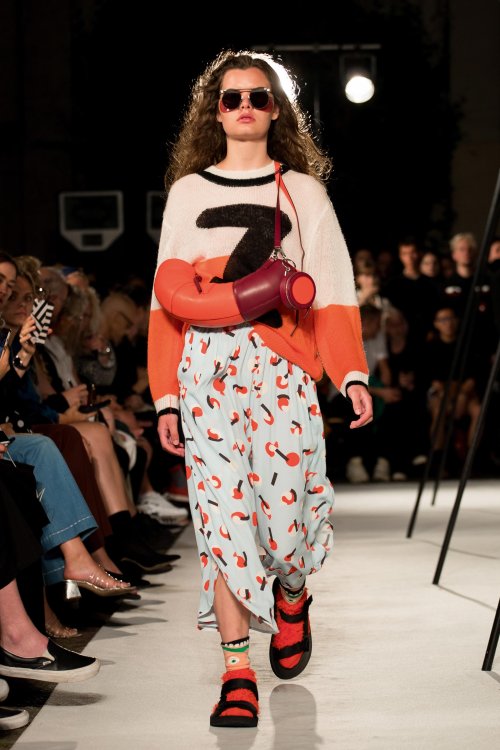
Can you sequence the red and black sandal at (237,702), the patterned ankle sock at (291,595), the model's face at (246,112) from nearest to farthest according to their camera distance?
the red and black sandal at (237,702) → the model's face at (246,112) → the patterned ankle sock at (291,595)

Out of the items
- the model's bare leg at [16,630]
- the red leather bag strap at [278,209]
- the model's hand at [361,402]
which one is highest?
the red leather bag strap at [278,209]

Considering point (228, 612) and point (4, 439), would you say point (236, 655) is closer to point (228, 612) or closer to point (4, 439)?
point (228, 612)

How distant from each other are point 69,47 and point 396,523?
407 inches

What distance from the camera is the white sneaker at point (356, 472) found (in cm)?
979

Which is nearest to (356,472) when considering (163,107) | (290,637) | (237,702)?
(290,637)

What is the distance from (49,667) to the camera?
11.2 ft

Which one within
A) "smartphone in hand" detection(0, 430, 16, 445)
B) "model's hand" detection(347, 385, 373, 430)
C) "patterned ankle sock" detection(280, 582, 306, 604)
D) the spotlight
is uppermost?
the spotlight

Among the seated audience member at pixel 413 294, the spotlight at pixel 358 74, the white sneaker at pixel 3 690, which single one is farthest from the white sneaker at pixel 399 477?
the white sneaker at pixel 3 690

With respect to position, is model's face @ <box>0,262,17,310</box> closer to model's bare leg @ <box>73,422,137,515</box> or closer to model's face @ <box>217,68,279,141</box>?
model's bare leg @ <box>73,422,137,515</box>

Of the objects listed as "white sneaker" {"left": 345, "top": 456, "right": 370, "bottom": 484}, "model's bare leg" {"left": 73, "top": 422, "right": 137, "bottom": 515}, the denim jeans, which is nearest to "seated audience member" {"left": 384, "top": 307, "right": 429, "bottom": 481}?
"white sneaker" {"left": 345, "top": 456, "right": 370, "bottom": 484}

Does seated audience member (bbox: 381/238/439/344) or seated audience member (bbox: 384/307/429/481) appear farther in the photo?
seated audience member (bbox: 381/238/439/344)

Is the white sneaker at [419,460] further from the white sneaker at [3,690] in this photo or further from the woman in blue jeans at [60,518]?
the white sneaker at [3,690]

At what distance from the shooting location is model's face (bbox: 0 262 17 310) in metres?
4.71

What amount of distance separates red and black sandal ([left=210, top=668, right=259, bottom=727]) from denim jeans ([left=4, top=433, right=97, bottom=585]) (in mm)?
1080
